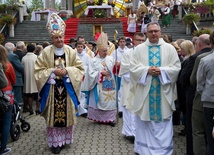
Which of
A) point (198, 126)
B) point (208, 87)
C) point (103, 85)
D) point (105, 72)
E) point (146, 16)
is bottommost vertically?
point (198, 126)

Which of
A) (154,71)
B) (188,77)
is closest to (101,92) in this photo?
(154,71)

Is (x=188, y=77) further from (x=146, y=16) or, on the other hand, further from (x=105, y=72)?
(x=146, y=16)

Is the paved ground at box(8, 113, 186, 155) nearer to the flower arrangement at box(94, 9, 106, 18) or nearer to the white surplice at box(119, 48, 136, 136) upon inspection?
the white surplice at box(119, 48, 136, 136)

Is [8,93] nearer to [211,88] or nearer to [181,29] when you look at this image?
[211,88]

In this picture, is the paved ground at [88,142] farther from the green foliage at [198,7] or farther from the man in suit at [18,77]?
the green foliage at [198,7]

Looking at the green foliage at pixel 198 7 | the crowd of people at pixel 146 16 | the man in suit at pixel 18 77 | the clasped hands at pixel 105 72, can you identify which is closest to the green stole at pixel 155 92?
the clasped hands at pixel 105 72

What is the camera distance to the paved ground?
6.90 metres

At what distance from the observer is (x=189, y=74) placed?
5.73 meters

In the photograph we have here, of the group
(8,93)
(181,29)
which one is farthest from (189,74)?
(181,29)

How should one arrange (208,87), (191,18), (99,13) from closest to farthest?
1. (208,87)
2. (191,18)
3. (99,13)

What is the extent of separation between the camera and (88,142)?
754 centimetres

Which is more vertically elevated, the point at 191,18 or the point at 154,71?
the point at 191,18

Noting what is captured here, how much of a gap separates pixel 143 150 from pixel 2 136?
7.72ft

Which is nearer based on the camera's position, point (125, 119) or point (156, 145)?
point (156, 145)
